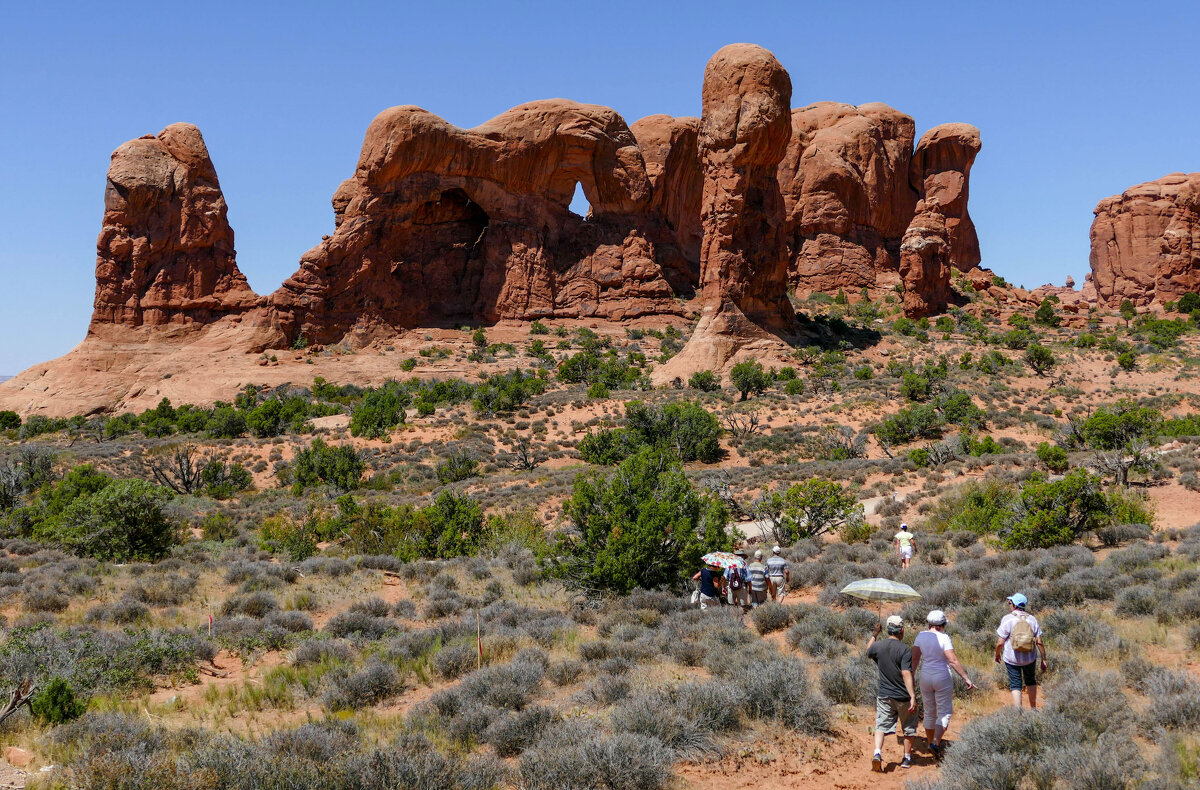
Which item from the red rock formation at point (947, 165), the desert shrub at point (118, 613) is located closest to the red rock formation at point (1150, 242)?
the red rock formation at point (947, 165)

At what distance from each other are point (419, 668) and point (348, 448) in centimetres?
1867

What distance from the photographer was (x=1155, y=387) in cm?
3269

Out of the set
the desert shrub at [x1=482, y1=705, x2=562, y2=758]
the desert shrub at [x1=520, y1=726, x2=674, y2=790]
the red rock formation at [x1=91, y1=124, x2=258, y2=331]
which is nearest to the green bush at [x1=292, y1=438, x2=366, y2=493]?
the desert shrub at [x1=482, y1=705, x2=562, y2=758]

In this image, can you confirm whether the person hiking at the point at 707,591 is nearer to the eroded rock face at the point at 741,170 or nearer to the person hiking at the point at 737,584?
the person hiking at the point at 737,584

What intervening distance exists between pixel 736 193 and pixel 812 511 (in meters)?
24.4

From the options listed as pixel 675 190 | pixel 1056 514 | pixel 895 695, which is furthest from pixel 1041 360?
pixel 895 695

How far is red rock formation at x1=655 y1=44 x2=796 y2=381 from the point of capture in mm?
36531

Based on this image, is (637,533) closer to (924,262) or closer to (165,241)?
(924,262)

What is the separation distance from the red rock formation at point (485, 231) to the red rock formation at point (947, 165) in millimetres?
24922

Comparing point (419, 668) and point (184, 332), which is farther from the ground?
point (184, 332)


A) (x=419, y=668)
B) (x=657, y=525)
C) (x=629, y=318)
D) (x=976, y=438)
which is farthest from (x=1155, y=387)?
(x=419, y=668)

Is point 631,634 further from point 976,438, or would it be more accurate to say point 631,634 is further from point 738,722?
point 976,438

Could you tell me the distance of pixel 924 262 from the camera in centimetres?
4784

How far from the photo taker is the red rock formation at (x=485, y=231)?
4672 centimetres
